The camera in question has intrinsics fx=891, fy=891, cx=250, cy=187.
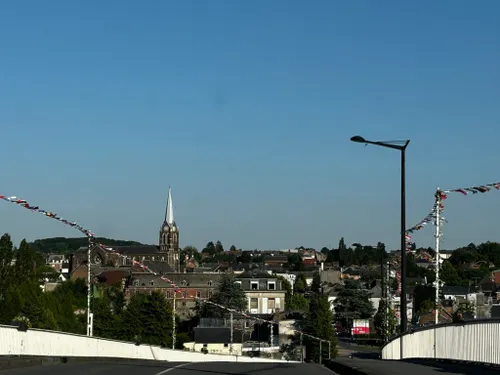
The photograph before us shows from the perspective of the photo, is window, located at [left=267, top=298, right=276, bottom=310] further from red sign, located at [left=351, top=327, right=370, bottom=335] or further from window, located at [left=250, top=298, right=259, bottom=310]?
red sign, located at [left=351, top=327, right=370, bottom=335]

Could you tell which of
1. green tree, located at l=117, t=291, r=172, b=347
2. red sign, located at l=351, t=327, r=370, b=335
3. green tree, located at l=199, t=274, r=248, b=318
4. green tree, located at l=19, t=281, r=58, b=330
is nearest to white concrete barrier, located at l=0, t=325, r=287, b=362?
green tree, located at l=19, t=281, r=58, b=330

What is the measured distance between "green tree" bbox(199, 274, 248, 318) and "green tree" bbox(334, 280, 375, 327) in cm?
1692

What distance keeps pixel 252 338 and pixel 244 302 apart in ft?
86.5

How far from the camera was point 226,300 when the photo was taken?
152125mm

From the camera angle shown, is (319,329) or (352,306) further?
(352,306)

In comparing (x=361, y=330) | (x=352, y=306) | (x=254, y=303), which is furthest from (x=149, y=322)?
(x=254, y=303)

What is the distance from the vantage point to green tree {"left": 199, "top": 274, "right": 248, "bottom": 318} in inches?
5802

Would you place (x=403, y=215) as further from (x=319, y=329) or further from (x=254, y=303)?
(x=254, y=303)

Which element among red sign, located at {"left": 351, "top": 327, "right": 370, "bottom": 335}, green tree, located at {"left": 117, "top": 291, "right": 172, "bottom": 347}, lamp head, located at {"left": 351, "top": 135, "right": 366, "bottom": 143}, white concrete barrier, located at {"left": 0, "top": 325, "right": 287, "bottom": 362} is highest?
lamp head, located at {"left": 351, "top": 135, "right": 366, "bottom": 143}

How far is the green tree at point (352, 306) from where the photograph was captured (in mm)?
A: 151613

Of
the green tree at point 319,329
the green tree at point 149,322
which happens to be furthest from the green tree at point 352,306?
the green tree at point 149,322

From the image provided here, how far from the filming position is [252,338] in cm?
13138

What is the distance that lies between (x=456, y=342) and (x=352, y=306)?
13112cm

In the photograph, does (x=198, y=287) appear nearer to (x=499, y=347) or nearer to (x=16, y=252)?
(x=16, y=252)
